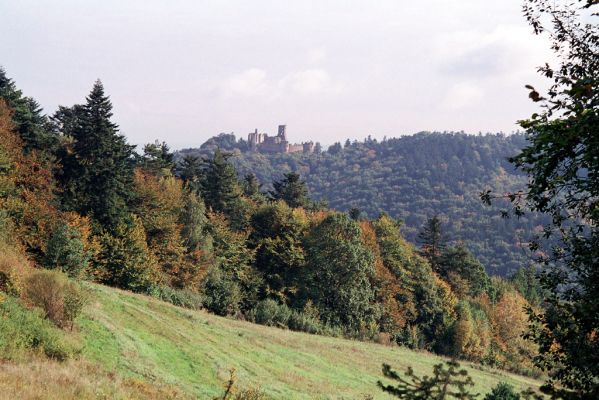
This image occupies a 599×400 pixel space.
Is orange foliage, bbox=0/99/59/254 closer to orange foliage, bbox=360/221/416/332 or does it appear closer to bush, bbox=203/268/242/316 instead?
bush, bbox=203/268/242/316

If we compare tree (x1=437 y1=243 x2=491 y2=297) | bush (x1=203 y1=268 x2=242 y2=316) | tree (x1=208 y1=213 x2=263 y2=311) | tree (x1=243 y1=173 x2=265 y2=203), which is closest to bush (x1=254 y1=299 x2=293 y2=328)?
bush (x1=203 y1=268 x2=242 y2=316)

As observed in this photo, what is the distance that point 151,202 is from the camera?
179ft

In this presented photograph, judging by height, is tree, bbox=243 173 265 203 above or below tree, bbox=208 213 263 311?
above

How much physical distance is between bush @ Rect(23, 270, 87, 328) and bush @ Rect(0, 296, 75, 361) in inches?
50.8

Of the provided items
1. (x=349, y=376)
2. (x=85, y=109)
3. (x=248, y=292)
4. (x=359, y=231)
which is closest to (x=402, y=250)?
(x=359, y=231)

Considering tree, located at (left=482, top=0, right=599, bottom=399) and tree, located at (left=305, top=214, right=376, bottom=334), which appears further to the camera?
tree, located at (left=305, top=214, right=376, bottom=334)

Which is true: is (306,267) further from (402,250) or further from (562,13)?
(562,13)

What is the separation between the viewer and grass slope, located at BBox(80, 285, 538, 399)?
20.3 metres

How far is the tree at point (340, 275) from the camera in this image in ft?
183

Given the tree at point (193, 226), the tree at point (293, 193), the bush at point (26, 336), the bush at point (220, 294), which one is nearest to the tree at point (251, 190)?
the tree at point (293, 193)

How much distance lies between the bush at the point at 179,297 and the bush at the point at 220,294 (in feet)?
4.96

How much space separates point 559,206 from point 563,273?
1822 millimetres

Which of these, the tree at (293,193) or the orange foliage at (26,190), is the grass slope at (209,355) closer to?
the orange foliage at (26,190)

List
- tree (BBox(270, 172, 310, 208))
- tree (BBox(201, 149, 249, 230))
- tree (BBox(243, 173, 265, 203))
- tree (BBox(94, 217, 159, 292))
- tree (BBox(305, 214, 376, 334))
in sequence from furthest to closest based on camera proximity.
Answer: tree (BBox(243, 173, 265, 203))
tree (BBox(270, 172, 310, 208))
tree (BBox(201, 149, 249, 230))
tree (BBox(305, 214, 376, 334))
tree (BBox(94, 217, 159, 292))
